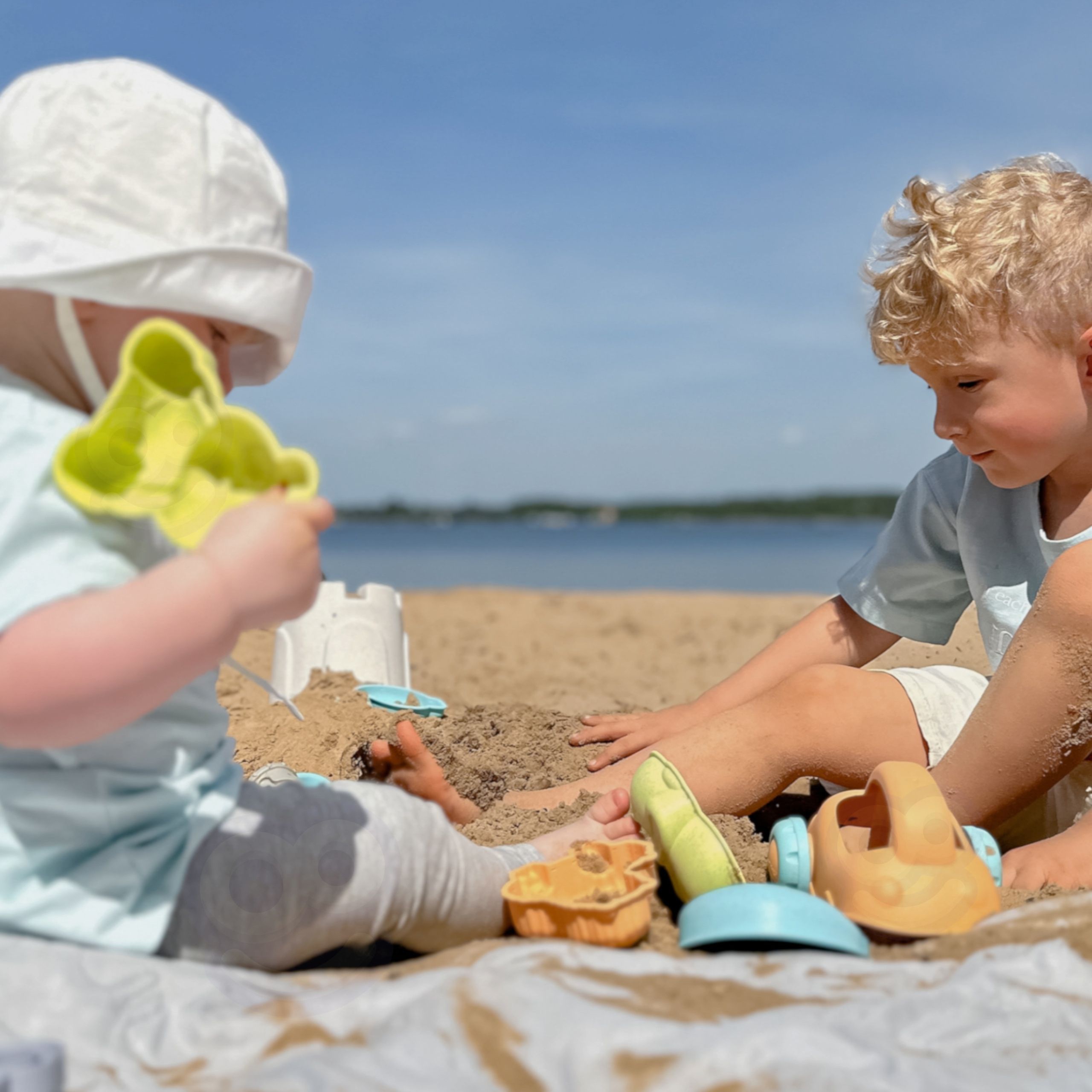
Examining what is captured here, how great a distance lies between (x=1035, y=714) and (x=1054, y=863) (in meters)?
0.22

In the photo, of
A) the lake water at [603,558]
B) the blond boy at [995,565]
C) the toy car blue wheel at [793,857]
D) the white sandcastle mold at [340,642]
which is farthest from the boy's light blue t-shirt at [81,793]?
the lake water at [603,558]

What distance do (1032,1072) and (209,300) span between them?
1126mm

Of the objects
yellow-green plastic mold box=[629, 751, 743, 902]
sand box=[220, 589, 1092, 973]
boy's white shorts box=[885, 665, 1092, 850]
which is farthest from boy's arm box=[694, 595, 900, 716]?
→ yellow-green plastic mold box=[629, 751, 743, 902]

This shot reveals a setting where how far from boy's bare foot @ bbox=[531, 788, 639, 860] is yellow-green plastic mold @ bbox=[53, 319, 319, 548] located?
0.78 metres

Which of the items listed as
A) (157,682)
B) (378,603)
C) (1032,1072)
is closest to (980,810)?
(1032,1072)

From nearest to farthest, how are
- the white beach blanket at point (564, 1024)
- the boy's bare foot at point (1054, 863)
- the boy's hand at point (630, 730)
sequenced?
1. the white beach blanket at point (564, 1024)
2. the boy's bare foot at point (1054, 863)
3. the boy's hand at point (630, 730)

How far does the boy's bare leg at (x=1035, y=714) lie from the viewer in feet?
5.27

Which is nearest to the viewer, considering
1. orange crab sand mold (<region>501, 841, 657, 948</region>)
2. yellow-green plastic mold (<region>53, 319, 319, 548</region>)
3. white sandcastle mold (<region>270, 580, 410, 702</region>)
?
yellow-green plastic mold (<region>53, 319, 319, 548</region>)

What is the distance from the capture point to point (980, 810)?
170cm

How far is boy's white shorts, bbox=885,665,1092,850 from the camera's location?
1.83 m

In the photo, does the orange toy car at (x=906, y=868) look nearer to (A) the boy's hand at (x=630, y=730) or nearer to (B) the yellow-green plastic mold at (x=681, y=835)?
(B) the yellow-green plastic mold at (x=681, y=835)

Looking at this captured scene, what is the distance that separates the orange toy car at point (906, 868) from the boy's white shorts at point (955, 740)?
0.40 meters

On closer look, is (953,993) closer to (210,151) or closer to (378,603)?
(210,151)

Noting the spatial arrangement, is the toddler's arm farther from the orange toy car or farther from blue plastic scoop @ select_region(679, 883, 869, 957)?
the orange toy car
